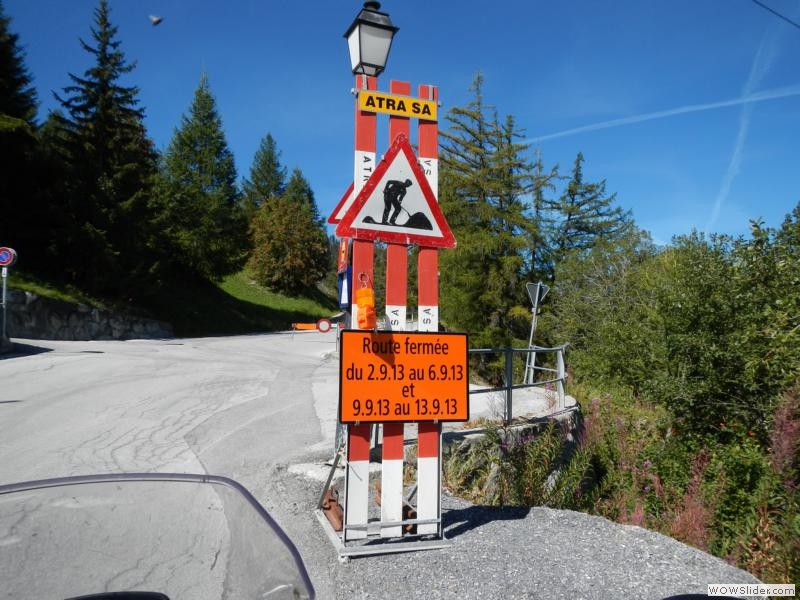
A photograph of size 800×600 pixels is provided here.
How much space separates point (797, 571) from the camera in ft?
13.3

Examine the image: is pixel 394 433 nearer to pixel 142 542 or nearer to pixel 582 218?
pixel 142 542

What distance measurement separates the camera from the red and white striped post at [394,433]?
14.0 ft

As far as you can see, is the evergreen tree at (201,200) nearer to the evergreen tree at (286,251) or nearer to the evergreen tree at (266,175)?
the evergreen tree at (286,251)

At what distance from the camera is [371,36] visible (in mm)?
4906

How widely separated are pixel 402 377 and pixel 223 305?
34779 millimetres

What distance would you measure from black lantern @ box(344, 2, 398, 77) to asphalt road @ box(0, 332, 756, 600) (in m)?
3.78

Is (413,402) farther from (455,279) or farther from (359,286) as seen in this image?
(455,279)

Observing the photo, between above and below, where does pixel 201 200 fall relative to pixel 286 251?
above

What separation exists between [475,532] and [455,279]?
23.2 metres

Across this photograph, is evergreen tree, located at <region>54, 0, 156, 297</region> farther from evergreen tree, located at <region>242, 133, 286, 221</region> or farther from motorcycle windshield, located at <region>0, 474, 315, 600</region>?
evergreen tree, located at <region>242, 133, 286, 221</region>

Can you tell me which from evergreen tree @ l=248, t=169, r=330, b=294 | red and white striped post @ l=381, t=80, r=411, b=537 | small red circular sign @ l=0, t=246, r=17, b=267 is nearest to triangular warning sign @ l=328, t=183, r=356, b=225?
red and white striped post @ l=381, t=80, r=411, b=537

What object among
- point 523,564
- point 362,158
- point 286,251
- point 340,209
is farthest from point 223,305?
point 523,564

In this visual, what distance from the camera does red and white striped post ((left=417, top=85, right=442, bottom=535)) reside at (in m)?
4.29

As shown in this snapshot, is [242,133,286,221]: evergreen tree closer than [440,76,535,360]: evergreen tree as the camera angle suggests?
No
